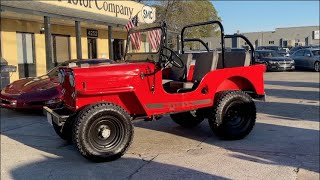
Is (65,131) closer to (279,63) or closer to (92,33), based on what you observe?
(92,33)

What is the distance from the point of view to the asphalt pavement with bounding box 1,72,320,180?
17.2ft

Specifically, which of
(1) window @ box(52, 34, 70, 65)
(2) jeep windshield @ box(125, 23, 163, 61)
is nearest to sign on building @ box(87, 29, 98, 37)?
(1) window @ box(52, 34, 70, 65)

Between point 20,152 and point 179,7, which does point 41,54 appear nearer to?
point 20,152

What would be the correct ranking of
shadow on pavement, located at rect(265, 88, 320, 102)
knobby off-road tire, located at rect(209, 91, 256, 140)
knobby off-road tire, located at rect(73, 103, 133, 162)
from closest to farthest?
knobby off-road tire, located at rect(73, 103, 133, 162), knobby off-road tire, located at rect(209, 91, 256, 140), shadow on pavement, located at rect(265, 88, 320, 102)

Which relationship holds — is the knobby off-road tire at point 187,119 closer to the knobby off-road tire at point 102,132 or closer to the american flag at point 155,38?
the american flag at point 155,38

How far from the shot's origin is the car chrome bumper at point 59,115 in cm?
590

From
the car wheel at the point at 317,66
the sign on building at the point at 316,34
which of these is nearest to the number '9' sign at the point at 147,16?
the car wheel at the point at 317,66

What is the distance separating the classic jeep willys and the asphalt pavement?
32cm

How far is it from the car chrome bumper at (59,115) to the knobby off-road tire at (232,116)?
238 centimetres

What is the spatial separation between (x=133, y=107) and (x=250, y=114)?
7.13ft

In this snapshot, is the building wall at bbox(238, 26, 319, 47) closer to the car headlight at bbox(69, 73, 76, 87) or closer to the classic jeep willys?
the classic jeep willys

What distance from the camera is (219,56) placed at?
23.9ft

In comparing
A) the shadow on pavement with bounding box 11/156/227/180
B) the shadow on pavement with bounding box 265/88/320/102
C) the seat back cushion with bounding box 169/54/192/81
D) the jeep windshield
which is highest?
the jeep windshield

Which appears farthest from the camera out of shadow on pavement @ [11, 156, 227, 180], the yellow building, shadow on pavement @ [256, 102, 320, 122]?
the yellow building
